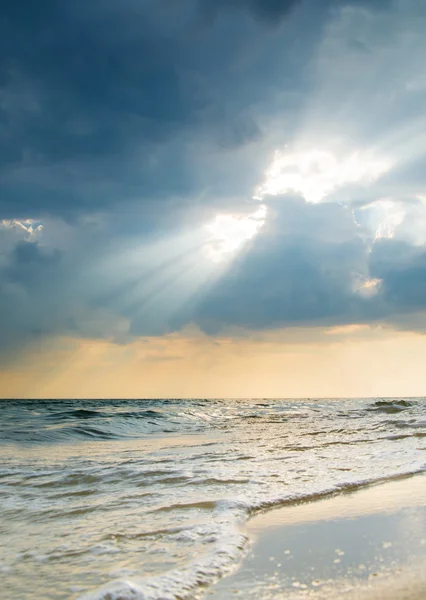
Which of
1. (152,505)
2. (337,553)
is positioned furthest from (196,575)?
(152,505)

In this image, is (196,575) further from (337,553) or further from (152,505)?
(152,505)

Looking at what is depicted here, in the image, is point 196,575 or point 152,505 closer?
point 196,575

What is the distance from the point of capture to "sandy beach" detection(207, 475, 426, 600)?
3238 mm

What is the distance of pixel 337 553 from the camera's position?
12.8 ft

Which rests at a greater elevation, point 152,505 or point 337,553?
point 337,553

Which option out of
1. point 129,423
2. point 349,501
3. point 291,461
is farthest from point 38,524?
point 129,423

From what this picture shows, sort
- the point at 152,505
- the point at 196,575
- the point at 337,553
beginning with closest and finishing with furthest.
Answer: the point at 196,575, the point at 337,553, the point at 152,505

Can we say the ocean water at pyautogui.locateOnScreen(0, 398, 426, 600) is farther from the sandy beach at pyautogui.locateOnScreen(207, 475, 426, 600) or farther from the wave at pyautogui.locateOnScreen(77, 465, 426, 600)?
the sandy beach at pyautogui.locateOnScreen(207, 475, 426, 600)

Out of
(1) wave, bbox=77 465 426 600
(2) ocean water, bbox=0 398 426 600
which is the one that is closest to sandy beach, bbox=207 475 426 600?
(1) wave, bbox=77 465 426 600

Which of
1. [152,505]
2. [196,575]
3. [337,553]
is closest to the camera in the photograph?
[196,575]

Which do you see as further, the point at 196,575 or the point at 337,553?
the point at 337,553

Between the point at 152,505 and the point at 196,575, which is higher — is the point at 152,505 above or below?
below

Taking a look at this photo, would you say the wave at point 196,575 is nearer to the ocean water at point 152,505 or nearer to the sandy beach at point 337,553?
the ocean water at point 152,505

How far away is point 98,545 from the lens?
15.4 feet
